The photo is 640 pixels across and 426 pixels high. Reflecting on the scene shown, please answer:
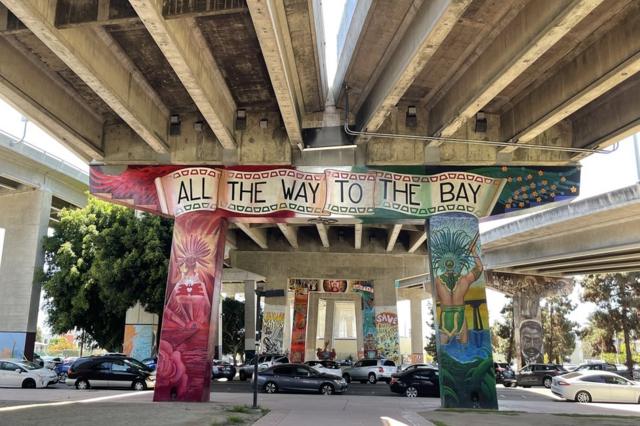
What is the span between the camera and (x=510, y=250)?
1490 inches

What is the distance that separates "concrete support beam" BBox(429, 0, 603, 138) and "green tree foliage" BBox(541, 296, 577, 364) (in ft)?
174

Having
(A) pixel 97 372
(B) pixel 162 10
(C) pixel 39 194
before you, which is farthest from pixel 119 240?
(B) pixel 162 10

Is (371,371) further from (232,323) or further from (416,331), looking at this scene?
(232,323)

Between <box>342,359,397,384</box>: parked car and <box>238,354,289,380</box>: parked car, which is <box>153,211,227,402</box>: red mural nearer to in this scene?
<box>238,354,289,380</box>: parked car

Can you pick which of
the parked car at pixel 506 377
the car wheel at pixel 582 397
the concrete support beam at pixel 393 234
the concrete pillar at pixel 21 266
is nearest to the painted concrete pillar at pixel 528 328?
the parked car at pixel 506 377

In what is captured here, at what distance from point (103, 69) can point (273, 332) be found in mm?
27239

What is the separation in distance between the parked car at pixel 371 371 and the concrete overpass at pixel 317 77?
18826 mm

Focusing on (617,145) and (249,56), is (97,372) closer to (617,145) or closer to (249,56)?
(249,56)

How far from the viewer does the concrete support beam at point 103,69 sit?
10424 millimetres

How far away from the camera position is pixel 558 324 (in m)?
63.8

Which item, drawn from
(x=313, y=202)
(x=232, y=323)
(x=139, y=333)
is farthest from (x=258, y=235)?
(x=232, y=323)

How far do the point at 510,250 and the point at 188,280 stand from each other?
1020 inches

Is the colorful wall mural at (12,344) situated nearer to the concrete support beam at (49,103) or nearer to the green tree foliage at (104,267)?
the green tree foliage at (104,267)

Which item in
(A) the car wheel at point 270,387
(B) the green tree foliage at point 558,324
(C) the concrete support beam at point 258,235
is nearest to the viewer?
(A) the car wheel at point 270,387
